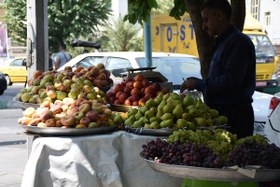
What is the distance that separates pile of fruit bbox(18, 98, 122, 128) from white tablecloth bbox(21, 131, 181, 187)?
5.2 inches

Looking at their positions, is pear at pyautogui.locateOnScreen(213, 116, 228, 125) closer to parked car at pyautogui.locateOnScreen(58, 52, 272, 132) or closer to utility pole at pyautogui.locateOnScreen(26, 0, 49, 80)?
utility pole at pyautogui.locateOnScreen(26, 0, 49, 80)

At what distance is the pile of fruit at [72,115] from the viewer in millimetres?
4027

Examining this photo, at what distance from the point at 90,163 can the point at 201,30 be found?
193cm

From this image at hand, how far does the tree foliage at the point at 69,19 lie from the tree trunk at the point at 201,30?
24884 mm

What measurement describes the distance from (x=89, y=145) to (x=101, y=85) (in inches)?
59.5

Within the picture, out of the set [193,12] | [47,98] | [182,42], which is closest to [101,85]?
[47,98]

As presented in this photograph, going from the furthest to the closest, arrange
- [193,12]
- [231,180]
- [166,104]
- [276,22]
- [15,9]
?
[15,9] → [276,22] → [193,12] → [166,104] → [231,180]

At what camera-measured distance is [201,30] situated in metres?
5.11

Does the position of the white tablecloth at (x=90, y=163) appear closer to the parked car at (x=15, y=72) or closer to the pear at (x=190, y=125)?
the pear at (x=190, y=125)

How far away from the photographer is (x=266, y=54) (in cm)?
1578

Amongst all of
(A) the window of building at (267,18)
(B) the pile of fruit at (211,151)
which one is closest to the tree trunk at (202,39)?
(B) the pile of fruit at (211,151)

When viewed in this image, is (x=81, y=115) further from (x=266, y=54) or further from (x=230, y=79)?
(x=266, y=54)

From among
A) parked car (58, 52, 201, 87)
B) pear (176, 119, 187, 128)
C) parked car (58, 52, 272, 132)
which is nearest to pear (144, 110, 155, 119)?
pear (176, 119, 187, 128)

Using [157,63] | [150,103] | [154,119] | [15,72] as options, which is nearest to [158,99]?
[150,103]
